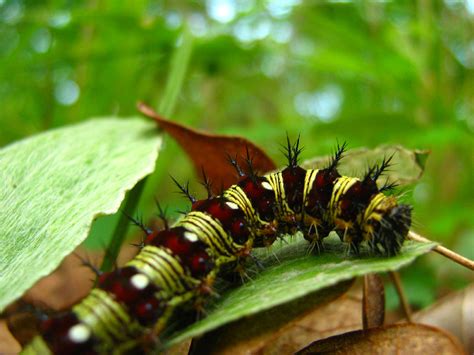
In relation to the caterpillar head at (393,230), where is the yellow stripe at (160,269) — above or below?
above

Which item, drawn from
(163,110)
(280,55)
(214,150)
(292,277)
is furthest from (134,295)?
(280,55)

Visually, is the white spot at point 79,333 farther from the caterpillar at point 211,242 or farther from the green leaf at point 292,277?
the green leaf at point 292,277

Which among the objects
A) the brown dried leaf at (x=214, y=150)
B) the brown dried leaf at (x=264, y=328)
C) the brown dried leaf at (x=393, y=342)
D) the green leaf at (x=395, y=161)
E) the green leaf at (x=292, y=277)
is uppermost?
the brown dried leaf at (x=214, y=150)

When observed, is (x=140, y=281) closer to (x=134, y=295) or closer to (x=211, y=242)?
(x=134, y=295)

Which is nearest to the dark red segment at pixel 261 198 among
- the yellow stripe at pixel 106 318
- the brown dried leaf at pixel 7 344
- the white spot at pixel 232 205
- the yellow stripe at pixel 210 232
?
the white spot at pixel 232 205

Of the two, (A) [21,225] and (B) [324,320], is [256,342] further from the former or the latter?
(A) [21,225]

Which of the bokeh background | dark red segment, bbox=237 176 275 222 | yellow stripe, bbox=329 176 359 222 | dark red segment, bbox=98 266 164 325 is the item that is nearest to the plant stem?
the bokeh background

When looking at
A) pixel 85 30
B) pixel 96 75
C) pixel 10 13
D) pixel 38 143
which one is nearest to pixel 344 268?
pixel 38 143
